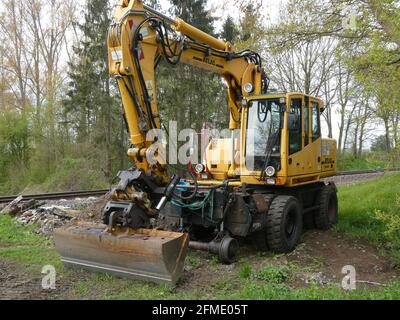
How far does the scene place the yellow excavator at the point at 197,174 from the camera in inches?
220

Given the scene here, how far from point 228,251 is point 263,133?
2.23 m

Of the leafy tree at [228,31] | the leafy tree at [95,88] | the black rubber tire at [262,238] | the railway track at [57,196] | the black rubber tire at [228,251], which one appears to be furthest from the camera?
the leafy tree at [228,31]

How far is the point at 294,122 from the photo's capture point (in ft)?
→ 24.3

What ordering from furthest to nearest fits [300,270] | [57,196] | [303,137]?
[57,196]
[303,137]
[300,270]

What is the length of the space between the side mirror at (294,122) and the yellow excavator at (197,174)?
2cm

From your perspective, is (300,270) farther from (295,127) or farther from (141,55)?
(141,55)

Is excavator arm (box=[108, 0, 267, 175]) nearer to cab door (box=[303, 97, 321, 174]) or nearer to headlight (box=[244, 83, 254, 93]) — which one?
headlight (box=[244, 83, 254, 93])

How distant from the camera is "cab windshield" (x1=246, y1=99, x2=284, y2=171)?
724 centimetres

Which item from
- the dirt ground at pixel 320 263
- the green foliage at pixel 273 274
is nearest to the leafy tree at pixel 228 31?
the dirt ground at pixel 320 263

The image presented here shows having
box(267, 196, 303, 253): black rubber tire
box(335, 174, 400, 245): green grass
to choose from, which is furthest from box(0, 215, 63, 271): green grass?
box(335, 174, 400, 245): green grass

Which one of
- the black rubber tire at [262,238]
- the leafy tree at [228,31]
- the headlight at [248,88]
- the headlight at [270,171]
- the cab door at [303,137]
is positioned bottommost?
the black rubber tire at [262,238]

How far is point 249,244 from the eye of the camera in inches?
294

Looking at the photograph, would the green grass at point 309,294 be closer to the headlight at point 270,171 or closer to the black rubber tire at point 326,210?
the headlight at point 270,171

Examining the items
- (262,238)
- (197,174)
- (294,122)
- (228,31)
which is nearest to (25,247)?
(197,174)
